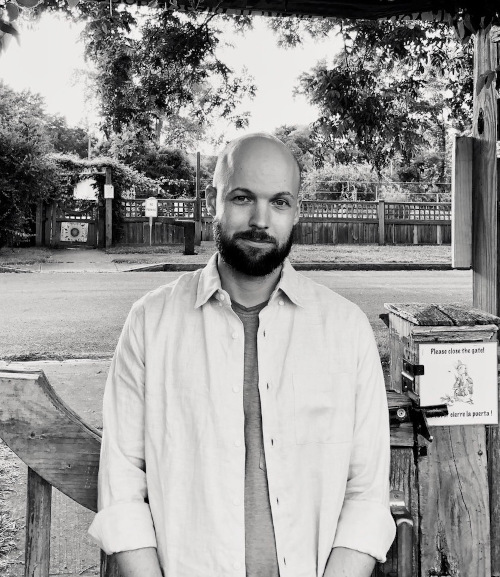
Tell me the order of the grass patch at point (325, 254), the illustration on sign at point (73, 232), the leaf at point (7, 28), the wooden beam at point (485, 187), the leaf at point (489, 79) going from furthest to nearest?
1. the illustration on sign at point (73, 232)
2. the grass patch at point (325, 254)
3. the wooden beam at point (485, 187)
4. the leaf at point (489, 79)
5. the leaf at point (7, 28)

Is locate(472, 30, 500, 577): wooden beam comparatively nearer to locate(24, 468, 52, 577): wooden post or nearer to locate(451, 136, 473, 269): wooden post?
locate(451, 136, 473, 269): wooden post

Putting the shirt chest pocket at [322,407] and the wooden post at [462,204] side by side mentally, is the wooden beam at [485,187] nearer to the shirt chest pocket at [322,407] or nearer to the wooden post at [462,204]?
the wooden post at [462,204]

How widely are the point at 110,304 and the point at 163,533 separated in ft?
32.7

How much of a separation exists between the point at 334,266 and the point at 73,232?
10186 mm

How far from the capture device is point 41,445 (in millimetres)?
1609

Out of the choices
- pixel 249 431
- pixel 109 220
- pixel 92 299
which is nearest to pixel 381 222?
pixel 109 220

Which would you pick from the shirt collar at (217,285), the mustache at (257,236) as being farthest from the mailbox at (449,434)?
the mustache at (257,236)

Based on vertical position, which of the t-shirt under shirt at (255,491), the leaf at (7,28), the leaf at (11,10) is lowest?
the t-shirt under shirt at (255,491)

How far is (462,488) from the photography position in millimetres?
2180

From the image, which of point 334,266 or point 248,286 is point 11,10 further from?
point 334,266

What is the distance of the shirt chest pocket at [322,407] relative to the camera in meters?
1.67

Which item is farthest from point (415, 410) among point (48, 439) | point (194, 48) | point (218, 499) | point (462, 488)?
point (194, 48)

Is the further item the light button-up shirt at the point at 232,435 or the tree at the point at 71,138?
the tree at the point at 71,138

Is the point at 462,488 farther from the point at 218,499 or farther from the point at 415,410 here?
the point at 218,499
